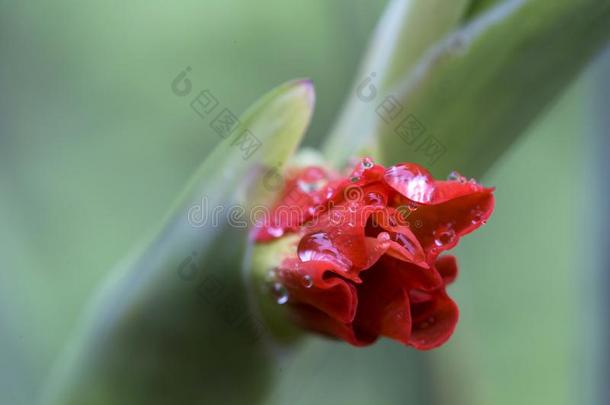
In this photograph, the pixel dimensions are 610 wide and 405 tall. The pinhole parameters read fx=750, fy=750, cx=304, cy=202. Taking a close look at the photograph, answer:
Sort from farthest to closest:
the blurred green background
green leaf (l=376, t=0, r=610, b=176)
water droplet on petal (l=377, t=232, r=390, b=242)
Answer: the blurred green background, green leaf (l=376, t=0, r=610, b=176), water droplet on petal (l=377, t=232, r=390, b=242)

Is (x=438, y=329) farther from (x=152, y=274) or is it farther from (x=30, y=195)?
(x=30, y=195)

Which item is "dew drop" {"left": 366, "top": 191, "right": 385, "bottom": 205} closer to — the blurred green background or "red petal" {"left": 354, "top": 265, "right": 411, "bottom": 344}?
"red petal" {"left": 354, "top": 265, "right": 411, "bottom": 344}

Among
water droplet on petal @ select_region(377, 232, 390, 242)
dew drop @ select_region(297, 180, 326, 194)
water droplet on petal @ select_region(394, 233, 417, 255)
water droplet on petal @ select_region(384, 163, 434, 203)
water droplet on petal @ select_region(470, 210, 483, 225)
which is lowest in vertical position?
water droplet on petal @ select_region(470, 210, 483, 225)

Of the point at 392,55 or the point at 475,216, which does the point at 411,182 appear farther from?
the point at 392,55

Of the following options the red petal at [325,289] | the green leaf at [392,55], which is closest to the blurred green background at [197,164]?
the green leaf at [392,55]

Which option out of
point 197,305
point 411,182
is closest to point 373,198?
point 411,182
